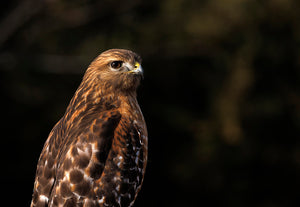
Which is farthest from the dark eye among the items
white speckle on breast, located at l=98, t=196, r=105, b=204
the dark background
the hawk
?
the dark background

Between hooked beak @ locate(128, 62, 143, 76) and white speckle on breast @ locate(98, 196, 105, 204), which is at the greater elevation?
hooked beak @ locate(128, 62, 143, 76)

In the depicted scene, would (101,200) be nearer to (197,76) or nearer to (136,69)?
(136,69)

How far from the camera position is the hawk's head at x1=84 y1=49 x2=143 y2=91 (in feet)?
14.2

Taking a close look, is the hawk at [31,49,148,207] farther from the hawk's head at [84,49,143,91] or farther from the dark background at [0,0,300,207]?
the dark background at [0,0,300,207]

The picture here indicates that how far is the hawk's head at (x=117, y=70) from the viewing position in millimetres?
4316

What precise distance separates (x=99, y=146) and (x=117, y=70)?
0.76 meters

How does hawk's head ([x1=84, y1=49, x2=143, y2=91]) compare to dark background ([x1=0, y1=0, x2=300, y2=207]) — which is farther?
dark background ([x1=0, y1=0, x2=300, y2=207])

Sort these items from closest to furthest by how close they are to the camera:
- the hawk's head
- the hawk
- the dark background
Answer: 1. the hawk
2. the hawk's head
3. the dark background

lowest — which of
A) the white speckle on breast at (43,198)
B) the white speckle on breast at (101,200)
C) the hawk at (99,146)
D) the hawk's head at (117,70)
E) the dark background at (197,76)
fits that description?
the white speckle on breast at (43,198)

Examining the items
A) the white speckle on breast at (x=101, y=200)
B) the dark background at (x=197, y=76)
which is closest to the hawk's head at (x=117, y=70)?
the white speckle on breast at (x=101, y=200)

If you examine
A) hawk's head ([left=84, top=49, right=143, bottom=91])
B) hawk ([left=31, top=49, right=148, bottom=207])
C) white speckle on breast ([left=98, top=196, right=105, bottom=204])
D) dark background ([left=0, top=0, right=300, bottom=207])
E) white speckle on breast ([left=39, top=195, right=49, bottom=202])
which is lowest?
white speckle on breast ([left=39, top=195, right=49, bottom=202])

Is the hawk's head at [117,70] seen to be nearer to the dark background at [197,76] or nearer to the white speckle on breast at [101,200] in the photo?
the white speckle on breast at [101,200]

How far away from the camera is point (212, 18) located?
11789mm

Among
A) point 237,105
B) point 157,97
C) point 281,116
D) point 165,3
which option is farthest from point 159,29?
point 281,116
